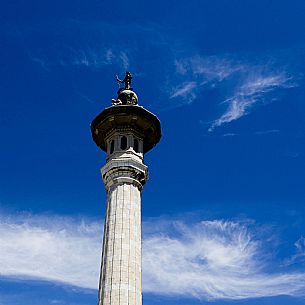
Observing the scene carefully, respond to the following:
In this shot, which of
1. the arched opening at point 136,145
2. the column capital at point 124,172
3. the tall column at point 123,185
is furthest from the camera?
the arched opening at point 136,145

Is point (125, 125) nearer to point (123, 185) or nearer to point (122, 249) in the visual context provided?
point (123, 185)

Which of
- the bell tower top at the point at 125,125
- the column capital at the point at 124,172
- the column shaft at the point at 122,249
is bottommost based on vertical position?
the column shaft at the point at 122,249

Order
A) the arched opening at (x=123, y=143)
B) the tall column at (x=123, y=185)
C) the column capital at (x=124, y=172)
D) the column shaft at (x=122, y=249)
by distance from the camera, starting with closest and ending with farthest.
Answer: the column shaft at (x=122, y=249) → the tall column at (x=123, y=185) → the column capital at (x=124, y=172) → the arched opening at (x=123, y=143)

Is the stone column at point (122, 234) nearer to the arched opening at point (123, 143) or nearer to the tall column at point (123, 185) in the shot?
the tall column at point (123, 185)

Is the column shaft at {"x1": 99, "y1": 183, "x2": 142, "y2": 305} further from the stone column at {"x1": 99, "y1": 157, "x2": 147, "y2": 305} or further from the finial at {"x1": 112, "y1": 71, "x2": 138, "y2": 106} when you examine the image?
the finial at {"x1": 112, "y1": 71, "x2": 138, "y2": 106}

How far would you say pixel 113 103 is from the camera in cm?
2973

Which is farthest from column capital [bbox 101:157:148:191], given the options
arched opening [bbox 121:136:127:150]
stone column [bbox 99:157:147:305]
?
arched opening [bbox 121:136:127:150]

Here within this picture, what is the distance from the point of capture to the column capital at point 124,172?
26391 mm

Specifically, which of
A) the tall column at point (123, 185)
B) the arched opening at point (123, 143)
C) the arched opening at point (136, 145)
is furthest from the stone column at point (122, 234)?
the arched opening at point (136, 145)

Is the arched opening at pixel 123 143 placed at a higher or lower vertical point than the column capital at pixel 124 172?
higher

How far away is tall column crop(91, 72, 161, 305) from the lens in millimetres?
22531

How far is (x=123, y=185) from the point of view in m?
26.1

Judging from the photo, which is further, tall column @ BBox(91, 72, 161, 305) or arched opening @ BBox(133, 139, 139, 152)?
arched opening @ BBox(133, 139, 139, 152)

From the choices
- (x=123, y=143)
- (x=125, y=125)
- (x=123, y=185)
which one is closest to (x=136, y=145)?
(x=123, y=143)
